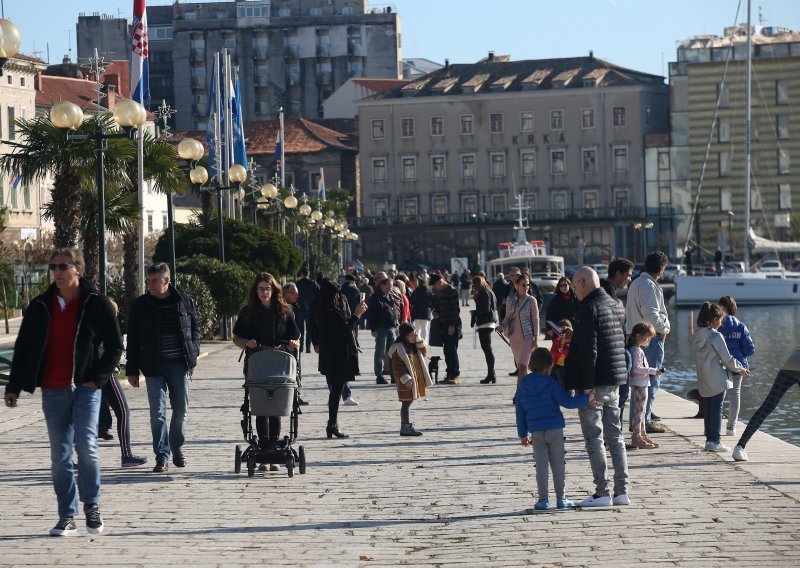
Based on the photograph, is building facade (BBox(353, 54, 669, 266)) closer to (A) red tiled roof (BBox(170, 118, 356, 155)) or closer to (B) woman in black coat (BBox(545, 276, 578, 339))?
(A) red tiled roof (BBox(170, 118, 356, 155))

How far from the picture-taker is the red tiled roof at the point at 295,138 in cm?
12150

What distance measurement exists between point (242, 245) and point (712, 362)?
25.6 meters

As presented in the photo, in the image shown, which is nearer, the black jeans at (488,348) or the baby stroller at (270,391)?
the baby stroller at (270,391)

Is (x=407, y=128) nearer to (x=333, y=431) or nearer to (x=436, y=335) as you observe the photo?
(x=436, y=335)

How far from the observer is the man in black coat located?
1070 centimetres

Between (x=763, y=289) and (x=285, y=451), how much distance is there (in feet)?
208

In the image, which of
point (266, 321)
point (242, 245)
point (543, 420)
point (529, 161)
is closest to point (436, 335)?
point (266, 321)

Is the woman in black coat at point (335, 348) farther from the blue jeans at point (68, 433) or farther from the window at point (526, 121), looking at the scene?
the window at point (526, 121)

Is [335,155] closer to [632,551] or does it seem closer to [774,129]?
[774,129]

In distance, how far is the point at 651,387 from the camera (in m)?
15.7

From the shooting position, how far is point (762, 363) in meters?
33.5

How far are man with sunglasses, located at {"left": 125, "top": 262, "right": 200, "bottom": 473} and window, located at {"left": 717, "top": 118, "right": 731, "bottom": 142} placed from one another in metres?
102

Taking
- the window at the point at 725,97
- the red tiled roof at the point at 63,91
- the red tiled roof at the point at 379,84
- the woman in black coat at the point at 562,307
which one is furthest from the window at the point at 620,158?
the woman in black coat at the point at 562,307

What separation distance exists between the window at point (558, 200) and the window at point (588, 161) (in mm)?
2417
